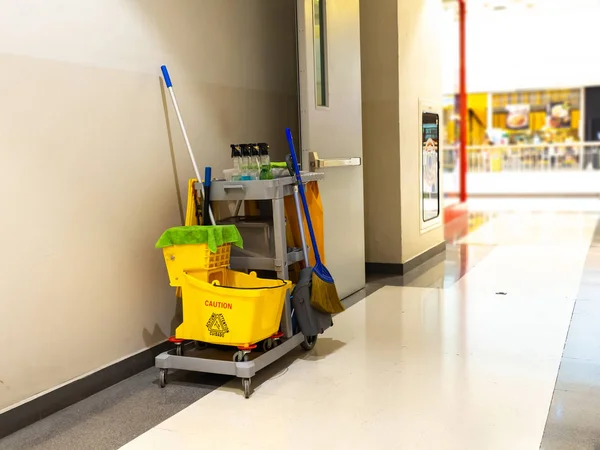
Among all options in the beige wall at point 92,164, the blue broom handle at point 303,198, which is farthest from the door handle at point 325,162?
the blue broom handle at point 303,198

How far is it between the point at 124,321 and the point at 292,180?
1.07m

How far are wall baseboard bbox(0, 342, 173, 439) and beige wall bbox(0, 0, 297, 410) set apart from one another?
0.04m

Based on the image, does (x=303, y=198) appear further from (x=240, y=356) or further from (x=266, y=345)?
(x=240, y=356)

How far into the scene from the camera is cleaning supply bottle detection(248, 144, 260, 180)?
322 cm

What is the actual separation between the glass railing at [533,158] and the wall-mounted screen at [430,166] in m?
6.20

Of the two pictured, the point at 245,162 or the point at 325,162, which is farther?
the point at 325,162

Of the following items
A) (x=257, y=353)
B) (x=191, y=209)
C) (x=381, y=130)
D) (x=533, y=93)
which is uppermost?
(x=533, y=93)

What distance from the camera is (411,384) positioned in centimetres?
291

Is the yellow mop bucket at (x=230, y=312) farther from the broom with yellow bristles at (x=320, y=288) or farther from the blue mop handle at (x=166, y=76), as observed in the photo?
the blue mop handle at (x=166, y=76)

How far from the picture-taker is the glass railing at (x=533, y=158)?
41.7 ft

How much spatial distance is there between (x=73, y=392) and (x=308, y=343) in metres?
1.21

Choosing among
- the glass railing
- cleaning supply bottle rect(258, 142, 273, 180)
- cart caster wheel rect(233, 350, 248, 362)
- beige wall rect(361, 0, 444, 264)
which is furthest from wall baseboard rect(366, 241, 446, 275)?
the glass railing

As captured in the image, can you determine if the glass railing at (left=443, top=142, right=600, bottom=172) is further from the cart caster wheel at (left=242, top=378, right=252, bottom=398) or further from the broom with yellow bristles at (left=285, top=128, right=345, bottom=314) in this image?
the cart caster wheel at (left=242, top=378, right=252, bottom=398)

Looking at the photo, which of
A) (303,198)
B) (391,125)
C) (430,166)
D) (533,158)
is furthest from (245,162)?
(533,158)
